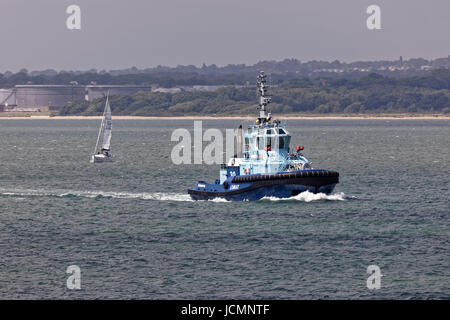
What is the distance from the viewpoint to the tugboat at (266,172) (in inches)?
2768

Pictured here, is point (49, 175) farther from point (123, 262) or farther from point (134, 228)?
point (123, 262)

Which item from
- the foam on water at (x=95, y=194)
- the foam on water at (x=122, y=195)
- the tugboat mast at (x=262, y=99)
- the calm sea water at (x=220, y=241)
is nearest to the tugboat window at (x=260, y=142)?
the tugboat mast at (x=262, y=99)

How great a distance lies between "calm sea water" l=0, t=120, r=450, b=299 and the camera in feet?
146

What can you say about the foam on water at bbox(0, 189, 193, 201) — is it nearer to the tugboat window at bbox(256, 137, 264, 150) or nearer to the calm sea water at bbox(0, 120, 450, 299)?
the calm sea water at bbox(0, 120, 450, 299)

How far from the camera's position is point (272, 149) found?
72.3m

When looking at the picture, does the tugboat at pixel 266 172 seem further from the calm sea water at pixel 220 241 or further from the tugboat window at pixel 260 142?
the calm sea water at pixel 220 241

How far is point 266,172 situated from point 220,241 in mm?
16588

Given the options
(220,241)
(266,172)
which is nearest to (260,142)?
(266,172)

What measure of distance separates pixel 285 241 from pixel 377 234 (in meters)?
6.70

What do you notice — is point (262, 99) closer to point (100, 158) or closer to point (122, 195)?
point (122, 195)

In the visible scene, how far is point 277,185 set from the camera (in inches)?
2783

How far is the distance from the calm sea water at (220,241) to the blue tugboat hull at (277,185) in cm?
99
